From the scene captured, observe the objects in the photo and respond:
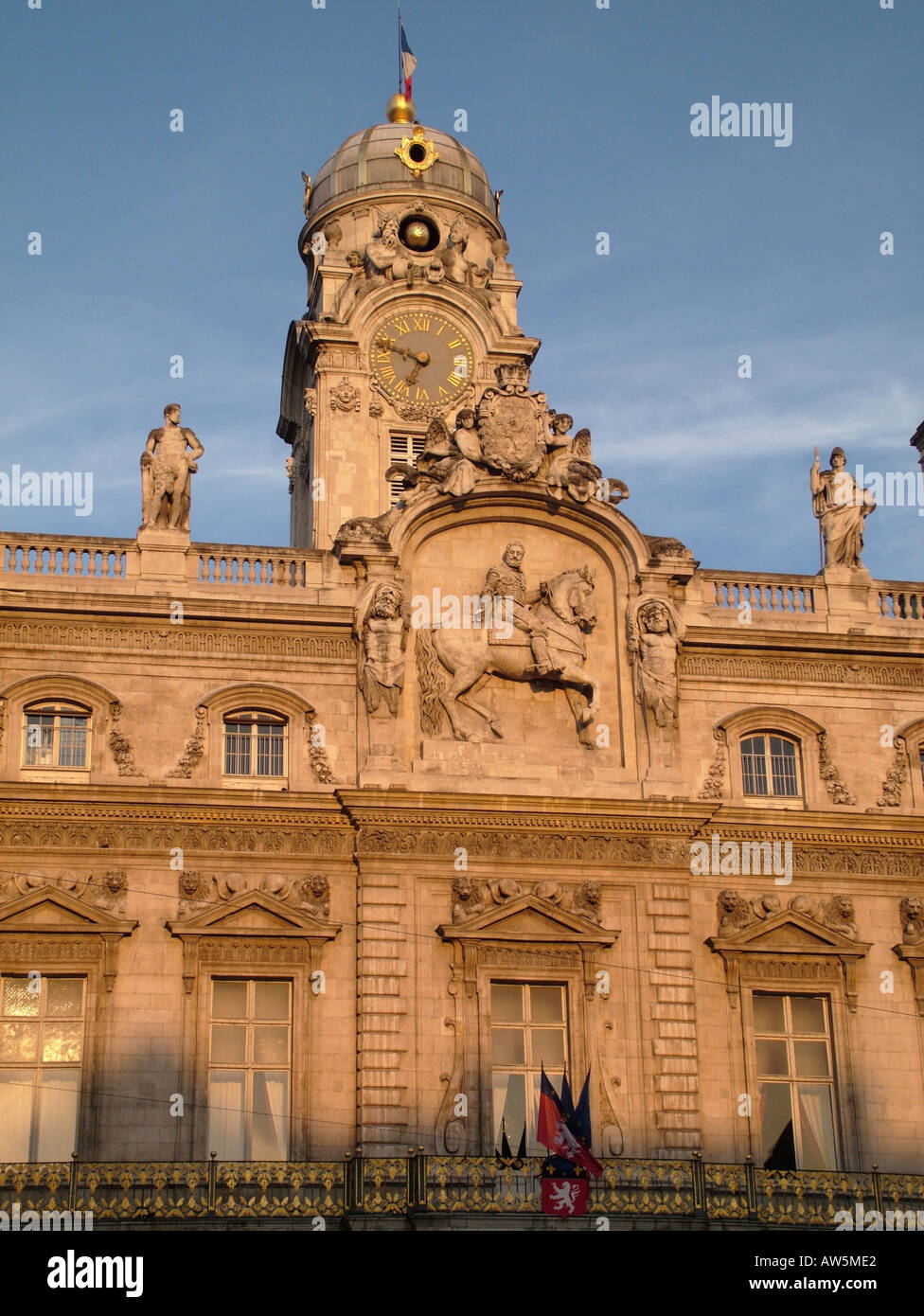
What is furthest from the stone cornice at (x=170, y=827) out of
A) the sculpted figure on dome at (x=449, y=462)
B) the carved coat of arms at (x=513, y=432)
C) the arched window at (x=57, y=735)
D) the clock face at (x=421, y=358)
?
the clock face at (x=421, y=358)

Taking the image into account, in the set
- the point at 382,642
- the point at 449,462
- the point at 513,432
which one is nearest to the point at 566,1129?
the point at 382,642

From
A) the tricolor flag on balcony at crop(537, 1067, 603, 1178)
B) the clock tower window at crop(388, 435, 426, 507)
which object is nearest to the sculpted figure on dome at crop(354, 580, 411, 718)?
the tricolor flag on balcony at crop(537, 1067, 603, 1178)

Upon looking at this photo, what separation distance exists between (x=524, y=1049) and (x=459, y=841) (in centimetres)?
336

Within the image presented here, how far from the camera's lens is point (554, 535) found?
3722 centimetres

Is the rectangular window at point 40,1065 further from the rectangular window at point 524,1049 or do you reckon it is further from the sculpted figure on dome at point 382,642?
the sculpted figure on dome at point 382,642

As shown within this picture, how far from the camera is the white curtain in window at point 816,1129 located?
111 feet

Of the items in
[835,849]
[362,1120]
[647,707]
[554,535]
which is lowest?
[362,1120]
